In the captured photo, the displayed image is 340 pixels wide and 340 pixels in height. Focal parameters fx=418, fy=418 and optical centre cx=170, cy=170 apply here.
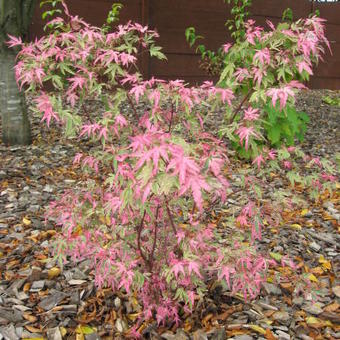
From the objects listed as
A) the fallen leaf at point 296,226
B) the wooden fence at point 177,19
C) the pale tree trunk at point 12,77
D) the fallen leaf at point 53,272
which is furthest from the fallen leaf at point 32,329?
the wooden fence at point 177,19

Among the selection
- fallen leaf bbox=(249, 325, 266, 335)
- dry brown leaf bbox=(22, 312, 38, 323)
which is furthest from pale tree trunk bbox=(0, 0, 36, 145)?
fallen leaf bbox=(249, 325, 266, 335)

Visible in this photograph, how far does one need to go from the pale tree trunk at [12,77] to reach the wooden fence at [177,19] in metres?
2.20

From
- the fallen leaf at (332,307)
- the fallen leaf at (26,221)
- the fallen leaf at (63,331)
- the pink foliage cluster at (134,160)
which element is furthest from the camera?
the fallen leaf at (26,221)

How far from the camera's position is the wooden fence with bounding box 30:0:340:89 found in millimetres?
6391

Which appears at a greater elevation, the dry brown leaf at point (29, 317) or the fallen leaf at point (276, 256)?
the fallen leaf at point (276, 256)

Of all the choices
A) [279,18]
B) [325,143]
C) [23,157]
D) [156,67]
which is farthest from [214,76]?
[23,157]

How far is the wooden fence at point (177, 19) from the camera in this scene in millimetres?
6391

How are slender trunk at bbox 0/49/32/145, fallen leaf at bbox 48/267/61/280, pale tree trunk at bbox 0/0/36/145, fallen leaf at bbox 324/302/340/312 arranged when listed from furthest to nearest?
slender trunk at bbox 0/49/32/145
pale tree trunk at bbox 0/0/36/145
fallen leaf at bbox 48/267/61/280
fallen leaf at bbox 324/302/340/312

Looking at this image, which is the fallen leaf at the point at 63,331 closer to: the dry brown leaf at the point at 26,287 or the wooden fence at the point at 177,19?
the dry brown leaf at the point at 26,287

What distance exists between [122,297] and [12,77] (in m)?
2.67

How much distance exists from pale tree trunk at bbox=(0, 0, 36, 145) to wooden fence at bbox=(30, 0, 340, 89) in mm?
2204

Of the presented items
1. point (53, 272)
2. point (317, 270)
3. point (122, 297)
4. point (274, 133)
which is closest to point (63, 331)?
point (122, 297)

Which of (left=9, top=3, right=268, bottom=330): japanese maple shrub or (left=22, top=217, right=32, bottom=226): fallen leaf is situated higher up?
(left=9, top=3, right=268, bottom=330): japanese maple shrub

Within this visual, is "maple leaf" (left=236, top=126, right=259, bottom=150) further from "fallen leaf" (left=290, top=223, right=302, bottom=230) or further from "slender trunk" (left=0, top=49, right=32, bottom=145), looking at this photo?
"slender trunk" (left=0, top=49, right=32, bottom=145)
